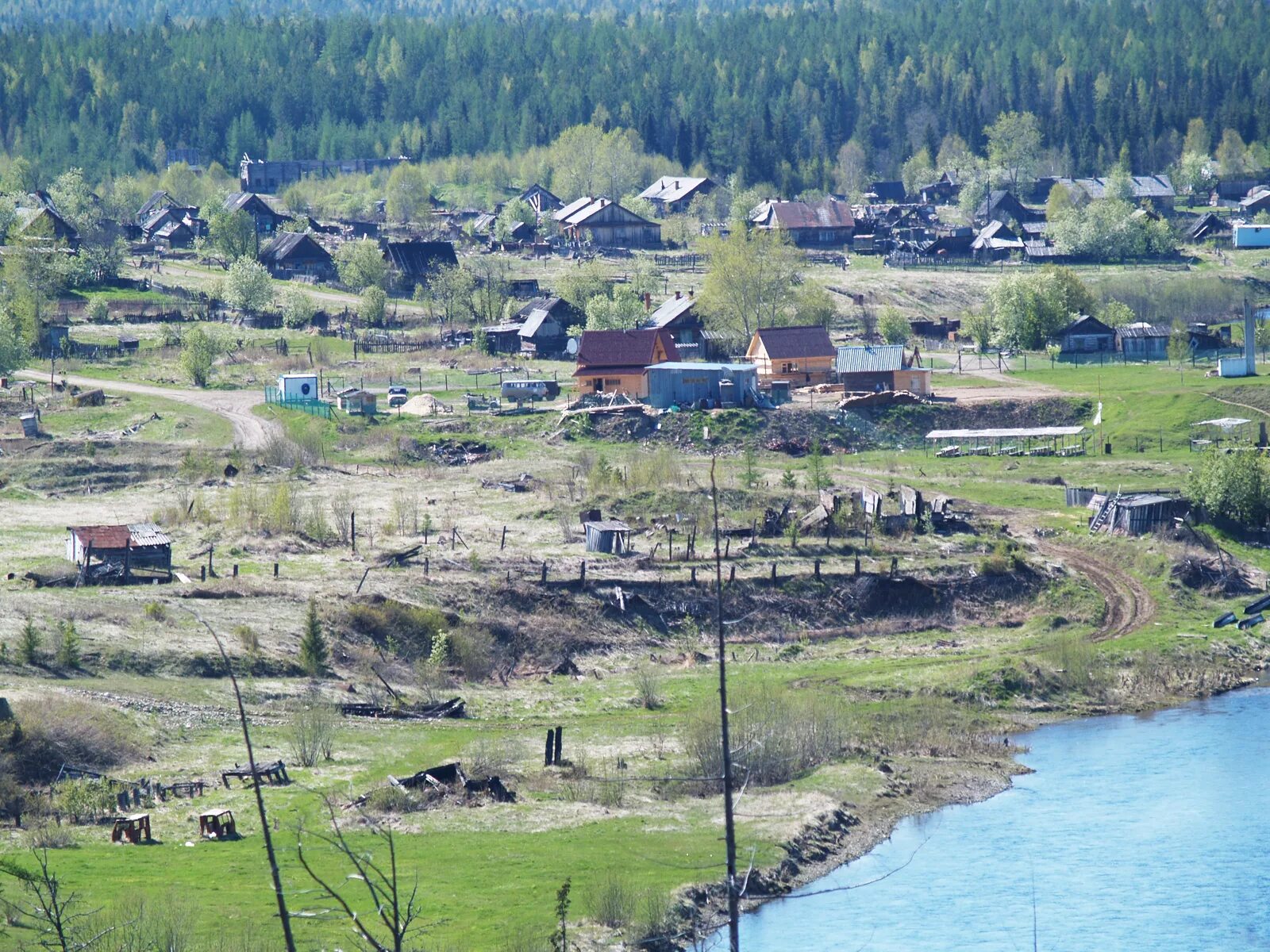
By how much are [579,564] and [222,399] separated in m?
29.1

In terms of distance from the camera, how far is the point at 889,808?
38500 mm

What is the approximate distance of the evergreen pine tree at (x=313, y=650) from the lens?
44.8 metres

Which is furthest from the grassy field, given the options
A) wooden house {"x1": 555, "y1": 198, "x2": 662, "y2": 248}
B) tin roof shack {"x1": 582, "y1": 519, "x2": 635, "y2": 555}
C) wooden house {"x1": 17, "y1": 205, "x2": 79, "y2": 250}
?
wooden house {"x1": 555, "y1": 198, "x2": 662, "y2": 248}

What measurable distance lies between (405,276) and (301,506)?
49530mm

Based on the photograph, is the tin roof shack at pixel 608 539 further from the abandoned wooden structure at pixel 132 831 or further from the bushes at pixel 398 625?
the abandoned wooden structure at pixel 132 831

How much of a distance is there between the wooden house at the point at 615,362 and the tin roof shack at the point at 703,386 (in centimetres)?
153

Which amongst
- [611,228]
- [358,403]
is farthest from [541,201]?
[358,403]

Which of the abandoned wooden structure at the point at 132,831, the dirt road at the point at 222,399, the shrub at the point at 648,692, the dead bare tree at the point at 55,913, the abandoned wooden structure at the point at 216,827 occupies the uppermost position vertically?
the dead bare tree at the point at 55,913

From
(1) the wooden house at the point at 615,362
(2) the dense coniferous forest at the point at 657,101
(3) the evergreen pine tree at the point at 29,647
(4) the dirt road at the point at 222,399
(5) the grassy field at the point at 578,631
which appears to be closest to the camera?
(5) the grassy field at the point at 578,631

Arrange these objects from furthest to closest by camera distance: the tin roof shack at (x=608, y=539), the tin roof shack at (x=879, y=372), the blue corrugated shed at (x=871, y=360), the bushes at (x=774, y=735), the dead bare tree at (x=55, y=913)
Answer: the blue corrugated shed at (x=871, y=360) < the tin roof shack at (x=879, y=372) < the tin roof shack at (x=608, y=539) < the bushes at (x=774, y=735) < the dead bare tree at (x=55, y=913)

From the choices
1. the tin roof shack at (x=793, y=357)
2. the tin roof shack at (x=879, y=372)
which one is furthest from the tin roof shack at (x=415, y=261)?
the tin roof shack at (x=879, y=372)

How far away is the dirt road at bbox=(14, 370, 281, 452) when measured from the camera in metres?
69.6

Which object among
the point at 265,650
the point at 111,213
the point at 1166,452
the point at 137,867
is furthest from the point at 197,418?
the point at 111,213

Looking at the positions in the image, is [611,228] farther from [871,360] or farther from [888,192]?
[871,360]
